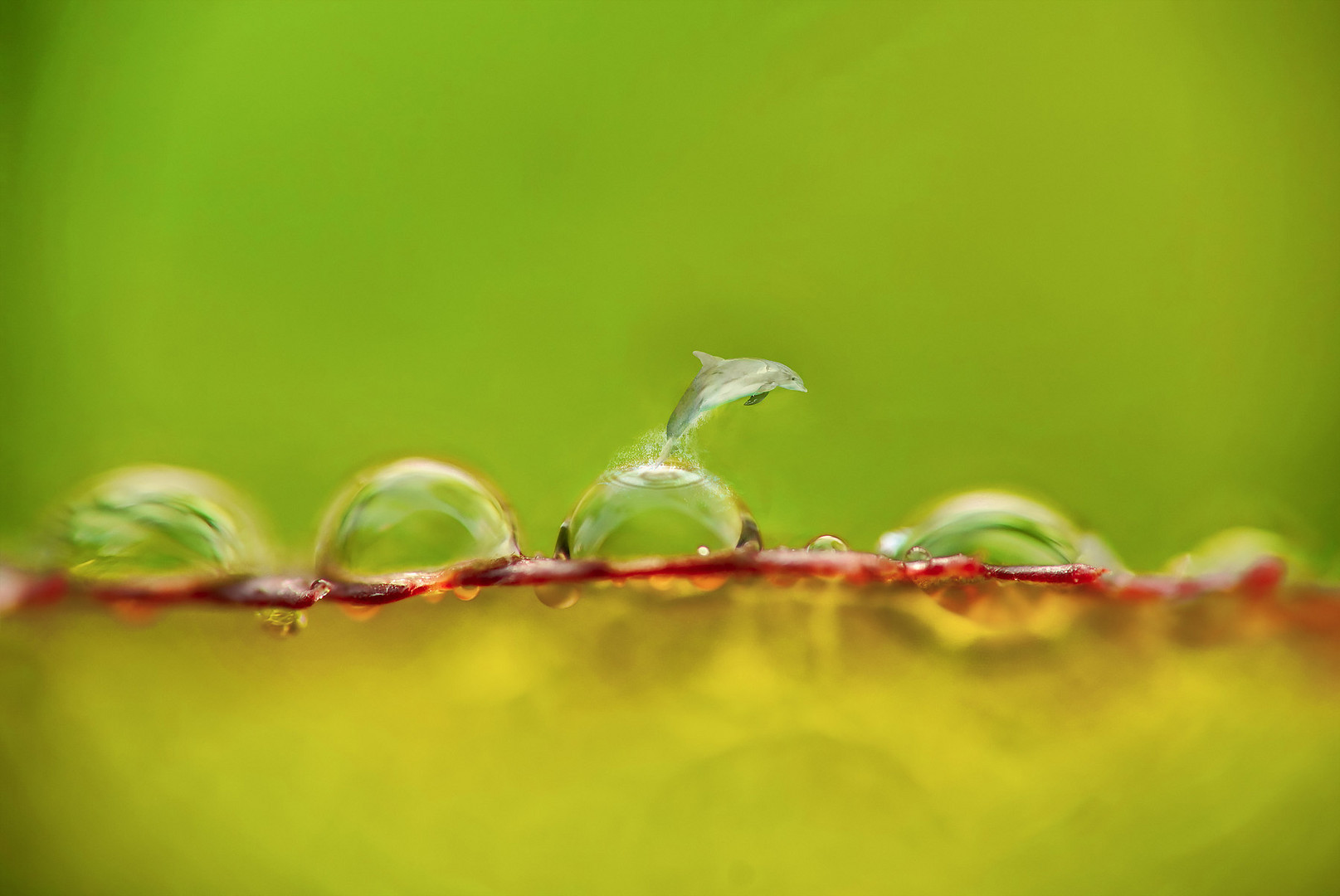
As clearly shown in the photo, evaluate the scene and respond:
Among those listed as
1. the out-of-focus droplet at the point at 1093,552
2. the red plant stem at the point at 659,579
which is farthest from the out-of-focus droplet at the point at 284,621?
the out-of-focus droplet at the point at 1093,552

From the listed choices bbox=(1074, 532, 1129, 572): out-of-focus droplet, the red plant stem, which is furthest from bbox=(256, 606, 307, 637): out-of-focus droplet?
bbox=(1074, 532, 1129, 572): out-of-focus droplet

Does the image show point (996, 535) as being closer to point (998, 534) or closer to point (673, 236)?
point (998, 534)

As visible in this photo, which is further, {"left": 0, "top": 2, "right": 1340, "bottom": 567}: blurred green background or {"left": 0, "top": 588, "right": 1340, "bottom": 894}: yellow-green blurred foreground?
{"left": 0, "top": 2, "right": 1340, "bottom": 567}: blurred green background

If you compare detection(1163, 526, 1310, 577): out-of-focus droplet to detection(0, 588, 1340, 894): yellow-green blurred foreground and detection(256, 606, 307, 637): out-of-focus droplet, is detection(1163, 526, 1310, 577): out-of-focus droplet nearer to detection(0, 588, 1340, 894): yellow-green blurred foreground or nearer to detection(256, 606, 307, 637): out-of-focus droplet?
detection(0, 588, 1340, 894): yellow-green blurred foreground

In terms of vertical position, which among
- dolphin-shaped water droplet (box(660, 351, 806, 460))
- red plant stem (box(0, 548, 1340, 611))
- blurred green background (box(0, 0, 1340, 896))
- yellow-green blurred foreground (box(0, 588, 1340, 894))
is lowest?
yellow-green blurred foreground (box(0, 588, 1340, 894))

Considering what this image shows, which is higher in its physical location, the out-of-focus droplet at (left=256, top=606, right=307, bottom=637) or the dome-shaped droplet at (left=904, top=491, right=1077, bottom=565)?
A: the dome-shaped droplet at (left=904, top=491, right=1077, bottom=565)

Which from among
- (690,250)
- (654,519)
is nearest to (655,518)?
(654,519)
